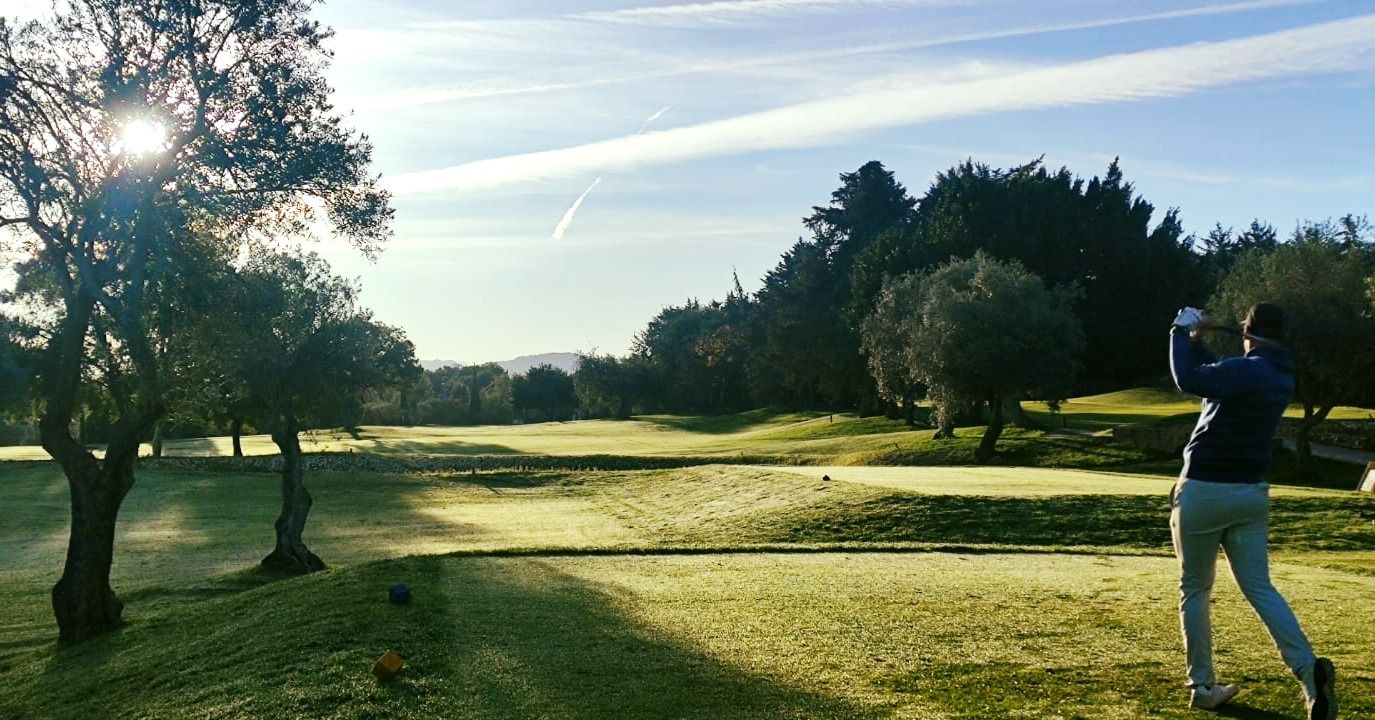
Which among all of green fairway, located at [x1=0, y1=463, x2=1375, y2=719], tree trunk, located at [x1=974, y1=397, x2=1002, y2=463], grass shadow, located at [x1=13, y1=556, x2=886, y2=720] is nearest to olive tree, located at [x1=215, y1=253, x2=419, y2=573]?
green fairway, located at [x1=0, y1=463, x2=1375, y2=719]

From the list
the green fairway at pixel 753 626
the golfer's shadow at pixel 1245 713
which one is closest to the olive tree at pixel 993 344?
the green fairway at pixel 753 626

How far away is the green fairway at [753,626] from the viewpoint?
801 centimetres

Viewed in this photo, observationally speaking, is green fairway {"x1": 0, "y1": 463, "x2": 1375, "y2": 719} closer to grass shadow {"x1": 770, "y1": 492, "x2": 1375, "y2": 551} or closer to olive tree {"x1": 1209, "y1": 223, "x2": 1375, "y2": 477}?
grass shadow {"x1": 770, "y1": 492, "x2": 1375, "y2": 551}

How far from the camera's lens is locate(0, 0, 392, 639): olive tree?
17.1 meters

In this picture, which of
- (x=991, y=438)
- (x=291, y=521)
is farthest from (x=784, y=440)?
(x=291, y=521)

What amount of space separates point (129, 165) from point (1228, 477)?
54.4ft

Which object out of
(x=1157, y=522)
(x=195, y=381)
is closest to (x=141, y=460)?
(x=195, y=381)

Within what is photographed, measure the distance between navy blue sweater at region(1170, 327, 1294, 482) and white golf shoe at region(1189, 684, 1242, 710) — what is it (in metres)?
1.43

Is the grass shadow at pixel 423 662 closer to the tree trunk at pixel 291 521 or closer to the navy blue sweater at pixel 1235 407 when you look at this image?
the navy blue sweater at pixel 1235 407

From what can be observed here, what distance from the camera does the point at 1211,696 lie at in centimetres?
733

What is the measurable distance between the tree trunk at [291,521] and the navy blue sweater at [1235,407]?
68.7 feet

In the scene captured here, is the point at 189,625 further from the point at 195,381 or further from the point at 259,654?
the point at 195,381

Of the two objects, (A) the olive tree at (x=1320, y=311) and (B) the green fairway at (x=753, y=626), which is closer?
(B) the green fairway at (x=753, y=626)

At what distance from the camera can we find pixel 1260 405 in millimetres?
7484
